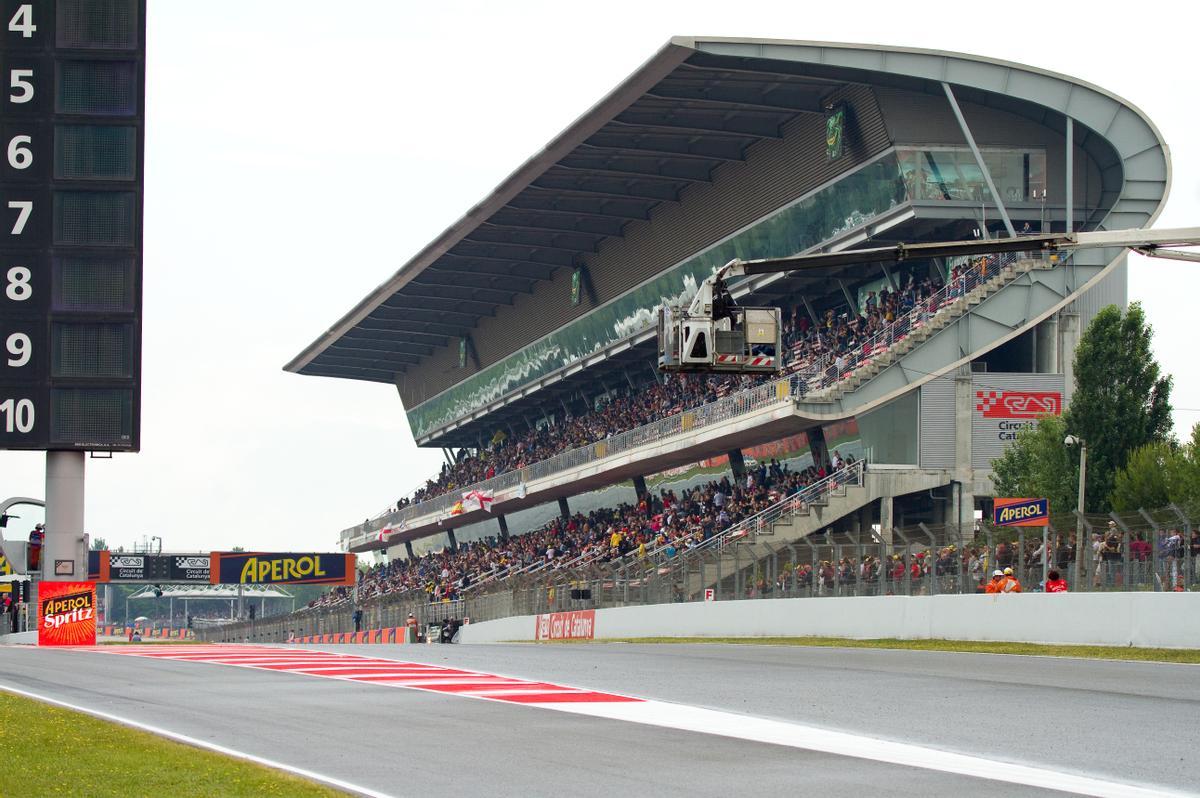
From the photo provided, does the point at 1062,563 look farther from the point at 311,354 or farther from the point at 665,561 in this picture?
the point at 311,354

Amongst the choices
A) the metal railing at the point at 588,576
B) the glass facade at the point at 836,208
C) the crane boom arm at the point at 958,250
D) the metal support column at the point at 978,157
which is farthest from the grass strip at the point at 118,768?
the glass facade at the point at 836,208

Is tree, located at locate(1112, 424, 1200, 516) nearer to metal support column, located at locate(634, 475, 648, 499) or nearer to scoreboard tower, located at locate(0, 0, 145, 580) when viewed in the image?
metal support column, located at locate(634, 475, 648, 499)

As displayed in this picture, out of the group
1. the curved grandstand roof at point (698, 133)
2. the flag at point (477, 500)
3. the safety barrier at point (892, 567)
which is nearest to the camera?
the safety barrier at point (892, 567)

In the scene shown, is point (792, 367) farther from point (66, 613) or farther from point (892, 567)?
point (66, 613)

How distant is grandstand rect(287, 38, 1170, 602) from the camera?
43500 millimetres

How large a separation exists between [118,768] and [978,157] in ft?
120

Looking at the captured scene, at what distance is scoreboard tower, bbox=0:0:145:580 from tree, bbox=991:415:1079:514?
23.3 metres

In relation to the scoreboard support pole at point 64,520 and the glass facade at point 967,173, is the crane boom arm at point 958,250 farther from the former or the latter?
the glass facade at point 967,173

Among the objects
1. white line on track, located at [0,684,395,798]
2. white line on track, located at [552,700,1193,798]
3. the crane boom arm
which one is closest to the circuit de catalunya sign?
the crane boom arm

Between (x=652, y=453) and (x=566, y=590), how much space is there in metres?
10.5

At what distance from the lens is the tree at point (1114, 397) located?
43.8 meters

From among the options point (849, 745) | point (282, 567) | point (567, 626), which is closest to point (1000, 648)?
point (849, 745)

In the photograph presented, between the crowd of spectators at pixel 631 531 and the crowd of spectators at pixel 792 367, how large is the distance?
8.79 ft

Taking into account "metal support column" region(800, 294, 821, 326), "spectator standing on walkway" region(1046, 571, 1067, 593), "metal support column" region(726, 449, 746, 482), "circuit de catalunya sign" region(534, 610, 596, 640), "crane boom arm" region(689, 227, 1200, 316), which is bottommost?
"circuit de catalunya sign" region(534, 610, 596, 640)
